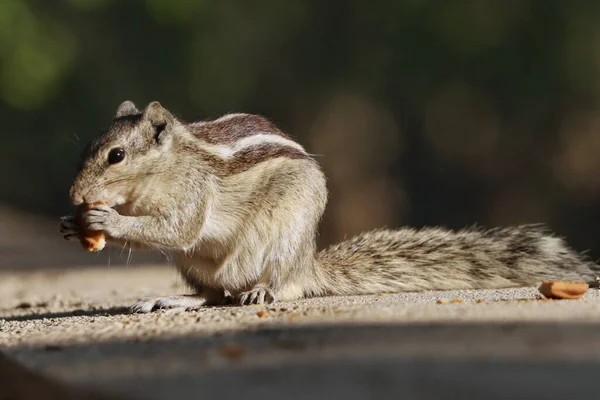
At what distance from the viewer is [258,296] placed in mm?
5168

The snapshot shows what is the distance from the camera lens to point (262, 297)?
518cm

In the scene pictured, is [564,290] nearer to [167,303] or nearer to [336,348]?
[336,348]

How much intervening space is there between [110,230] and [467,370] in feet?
9.09

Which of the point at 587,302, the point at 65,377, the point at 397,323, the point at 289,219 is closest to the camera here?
the point at 65,377

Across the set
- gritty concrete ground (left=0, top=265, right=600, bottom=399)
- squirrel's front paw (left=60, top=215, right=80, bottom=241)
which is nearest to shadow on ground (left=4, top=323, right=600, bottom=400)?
gritty concrete ground (left=0, top=265, right=600, bottom=399)

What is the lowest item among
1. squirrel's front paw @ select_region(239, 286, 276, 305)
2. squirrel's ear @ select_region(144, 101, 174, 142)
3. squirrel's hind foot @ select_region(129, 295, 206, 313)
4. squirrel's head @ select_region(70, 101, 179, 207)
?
squirrel's hind foot @ select_region(129, 295, 206, 313)

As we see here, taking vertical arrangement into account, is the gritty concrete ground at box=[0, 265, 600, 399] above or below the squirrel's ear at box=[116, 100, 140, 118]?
below

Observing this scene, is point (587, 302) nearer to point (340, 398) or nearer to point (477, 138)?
point (340, 398)

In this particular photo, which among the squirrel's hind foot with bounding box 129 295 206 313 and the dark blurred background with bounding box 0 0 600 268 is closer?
the squirrel's hind foot with bounding box 129 295 206 313

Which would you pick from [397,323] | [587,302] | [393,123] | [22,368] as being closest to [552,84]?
[393,123]

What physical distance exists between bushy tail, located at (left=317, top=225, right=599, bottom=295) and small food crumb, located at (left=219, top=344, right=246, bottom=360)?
Answer: 2335 mm

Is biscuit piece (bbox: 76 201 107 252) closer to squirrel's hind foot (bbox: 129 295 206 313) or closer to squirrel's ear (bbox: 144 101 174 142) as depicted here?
squirrel's hind foot (bbox: 129 295 206 313)

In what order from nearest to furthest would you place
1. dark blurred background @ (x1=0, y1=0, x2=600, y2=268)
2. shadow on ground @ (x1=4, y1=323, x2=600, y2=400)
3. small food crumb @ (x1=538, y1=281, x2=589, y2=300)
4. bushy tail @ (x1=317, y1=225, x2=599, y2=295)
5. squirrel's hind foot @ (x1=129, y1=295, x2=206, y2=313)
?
1. shadow on ground @ (x1=4, y1=323, x2=600, y2=400)
2. small food crumb @ (x1=538, y1=281, x2=589, y2=300)
3. squirrel's hind foot @ (x1=129, y1=295, x2=206, y2=313)
4. bushy tail @ (x1=317, y1=225, x2=599, y2=295)
5. dark blurred background @ (x1=0, y1=0, x2=600, y2=268)

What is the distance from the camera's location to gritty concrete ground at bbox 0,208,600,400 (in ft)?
8.05
